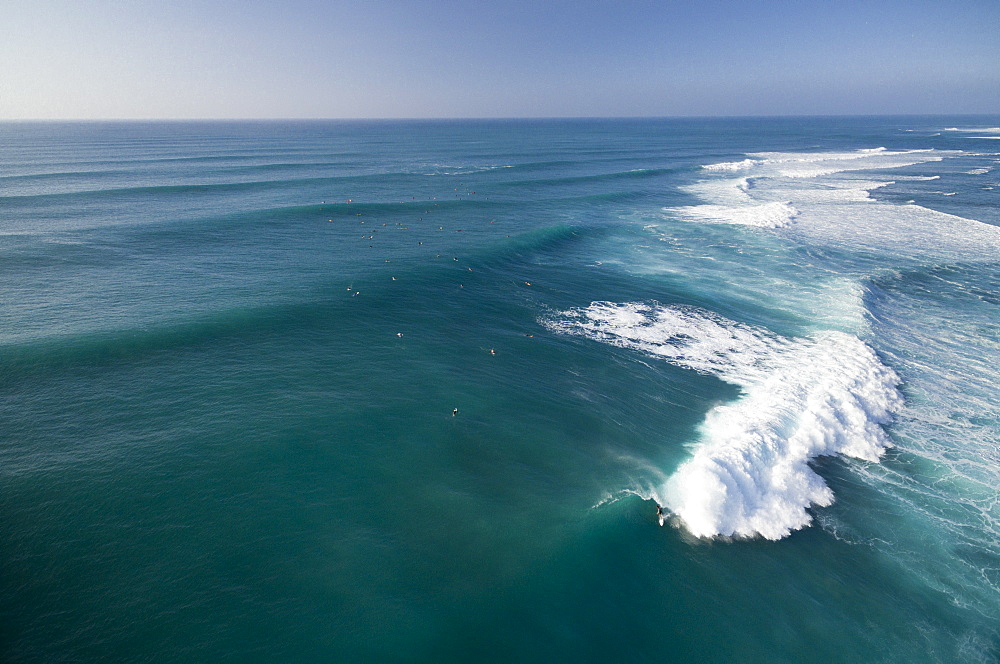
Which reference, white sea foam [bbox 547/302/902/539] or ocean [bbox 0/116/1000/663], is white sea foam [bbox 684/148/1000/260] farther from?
white sea foam [bbox 547/302/902/539]

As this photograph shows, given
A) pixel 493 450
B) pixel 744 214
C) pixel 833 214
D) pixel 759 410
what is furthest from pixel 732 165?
pixel 493 450

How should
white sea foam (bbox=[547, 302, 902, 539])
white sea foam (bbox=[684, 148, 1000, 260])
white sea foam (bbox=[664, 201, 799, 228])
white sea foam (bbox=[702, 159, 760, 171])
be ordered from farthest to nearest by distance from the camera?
white sea foam (bbox=[702, 159, 760, 171])
white sea foam (bbox=[664, 201, 799, 228])
white sea foam (bbox=[684, 148, 1000, 260])
white sea foam (bbox=[547, 302, 902, 539])

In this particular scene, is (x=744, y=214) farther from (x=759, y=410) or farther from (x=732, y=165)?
(x=732, y=165)

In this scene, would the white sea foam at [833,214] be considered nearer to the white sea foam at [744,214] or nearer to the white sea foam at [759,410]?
the white sea foam at [744,214]

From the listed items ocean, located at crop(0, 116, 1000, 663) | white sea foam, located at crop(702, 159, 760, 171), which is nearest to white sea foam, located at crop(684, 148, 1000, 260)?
ocean, located at crop(0, 116, 1000, 663)

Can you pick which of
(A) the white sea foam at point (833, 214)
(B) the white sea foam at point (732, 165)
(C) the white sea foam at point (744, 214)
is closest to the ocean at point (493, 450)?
(A) the white sea foam at point (833, 214)
